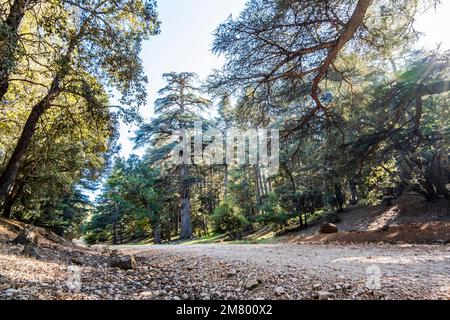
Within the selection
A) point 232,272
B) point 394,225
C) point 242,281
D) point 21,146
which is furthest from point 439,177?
point 21,146

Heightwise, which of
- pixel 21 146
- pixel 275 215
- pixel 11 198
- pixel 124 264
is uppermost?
pixel 21 146

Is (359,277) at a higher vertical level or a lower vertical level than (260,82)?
lower

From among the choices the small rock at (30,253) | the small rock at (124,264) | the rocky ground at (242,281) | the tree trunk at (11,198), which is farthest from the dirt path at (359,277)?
the tree trunk at (11,198)

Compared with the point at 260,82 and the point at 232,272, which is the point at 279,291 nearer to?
the point at 232,272

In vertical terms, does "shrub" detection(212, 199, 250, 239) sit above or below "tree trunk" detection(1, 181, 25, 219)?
below

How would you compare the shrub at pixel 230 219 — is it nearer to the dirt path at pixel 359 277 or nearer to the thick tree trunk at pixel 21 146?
the thick tree trunk at pixel 21 146

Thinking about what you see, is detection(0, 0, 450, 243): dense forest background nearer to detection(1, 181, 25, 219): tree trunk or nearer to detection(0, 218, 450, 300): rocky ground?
detection(1, 181, 25, 219): tree trunk

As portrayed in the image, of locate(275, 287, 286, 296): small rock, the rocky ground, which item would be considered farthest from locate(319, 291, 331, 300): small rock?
locate(275, 287, 286, 296): small rock

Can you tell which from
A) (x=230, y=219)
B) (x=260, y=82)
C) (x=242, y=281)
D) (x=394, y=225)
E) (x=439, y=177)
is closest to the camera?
(x=242, y=281)

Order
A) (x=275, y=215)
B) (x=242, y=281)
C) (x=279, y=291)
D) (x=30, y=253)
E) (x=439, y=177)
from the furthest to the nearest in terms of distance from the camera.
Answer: (x=275, y=215)
(x=439, y=177)
(x=30, y=253)
(x=242, y=281)
(x=279, y=291)

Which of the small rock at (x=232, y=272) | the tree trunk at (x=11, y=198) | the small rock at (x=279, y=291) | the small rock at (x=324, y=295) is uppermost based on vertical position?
the tree trunk at (x=11, y=198)

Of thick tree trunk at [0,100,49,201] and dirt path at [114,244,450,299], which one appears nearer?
dirt path at [114,244,450,299]

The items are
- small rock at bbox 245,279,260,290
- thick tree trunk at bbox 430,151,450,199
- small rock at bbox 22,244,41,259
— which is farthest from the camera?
thick tree trunk at bbox 430,151,450,199

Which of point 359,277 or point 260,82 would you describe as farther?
point 260,82
